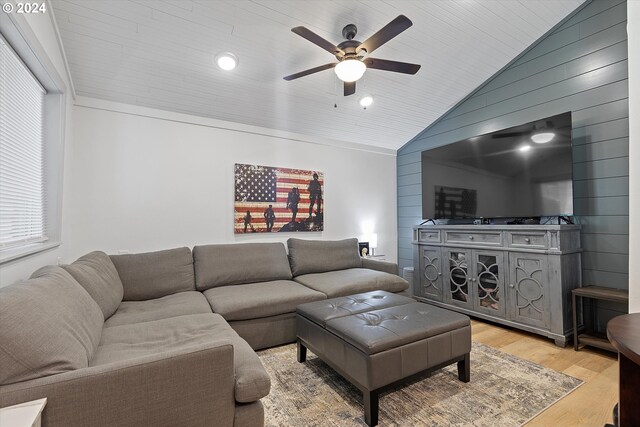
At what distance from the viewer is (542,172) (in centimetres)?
Result: 282

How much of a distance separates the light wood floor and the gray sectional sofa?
1.22m

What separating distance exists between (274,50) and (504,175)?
2.63 meters

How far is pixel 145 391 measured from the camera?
3.46 ft

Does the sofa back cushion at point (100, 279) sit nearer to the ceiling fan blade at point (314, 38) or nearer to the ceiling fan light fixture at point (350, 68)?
the ceiling fan blade at point (314, 38)

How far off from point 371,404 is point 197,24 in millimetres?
2929

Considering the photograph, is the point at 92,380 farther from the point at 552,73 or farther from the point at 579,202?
the point at 552,73

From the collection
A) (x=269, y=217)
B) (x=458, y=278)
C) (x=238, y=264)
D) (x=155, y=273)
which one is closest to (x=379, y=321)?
(x=238, y=264)

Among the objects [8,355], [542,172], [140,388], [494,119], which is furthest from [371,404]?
[494,119]

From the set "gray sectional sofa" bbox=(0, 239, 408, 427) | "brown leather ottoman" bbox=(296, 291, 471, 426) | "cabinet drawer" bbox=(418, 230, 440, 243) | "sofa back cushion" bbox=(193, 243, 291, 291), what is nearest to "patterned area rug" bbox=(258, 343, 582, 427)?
"brown leather ottoman" bbox=(296, 291, 471, 426)

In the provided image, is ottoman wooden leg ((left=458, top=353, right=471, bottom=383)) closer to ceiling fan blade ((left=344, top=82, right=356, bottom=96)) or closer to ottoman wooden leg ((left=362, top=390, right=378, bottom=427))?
ottoman wooden leg ((left=362, top=390, right=378, bottom=427))

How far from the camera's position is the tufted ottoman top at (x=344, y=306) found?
6.79 feet

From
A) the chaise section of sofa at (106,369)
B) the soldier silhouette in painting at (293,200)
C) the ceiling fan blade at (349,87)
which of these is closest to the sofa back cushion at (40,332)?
the chaise section of sofa at (106,369)

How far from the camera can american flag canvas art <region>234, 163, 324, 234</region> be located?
356 cm

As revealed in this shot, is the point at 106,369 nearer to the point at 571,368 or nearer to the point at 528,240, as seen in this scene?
the point at 571,368
